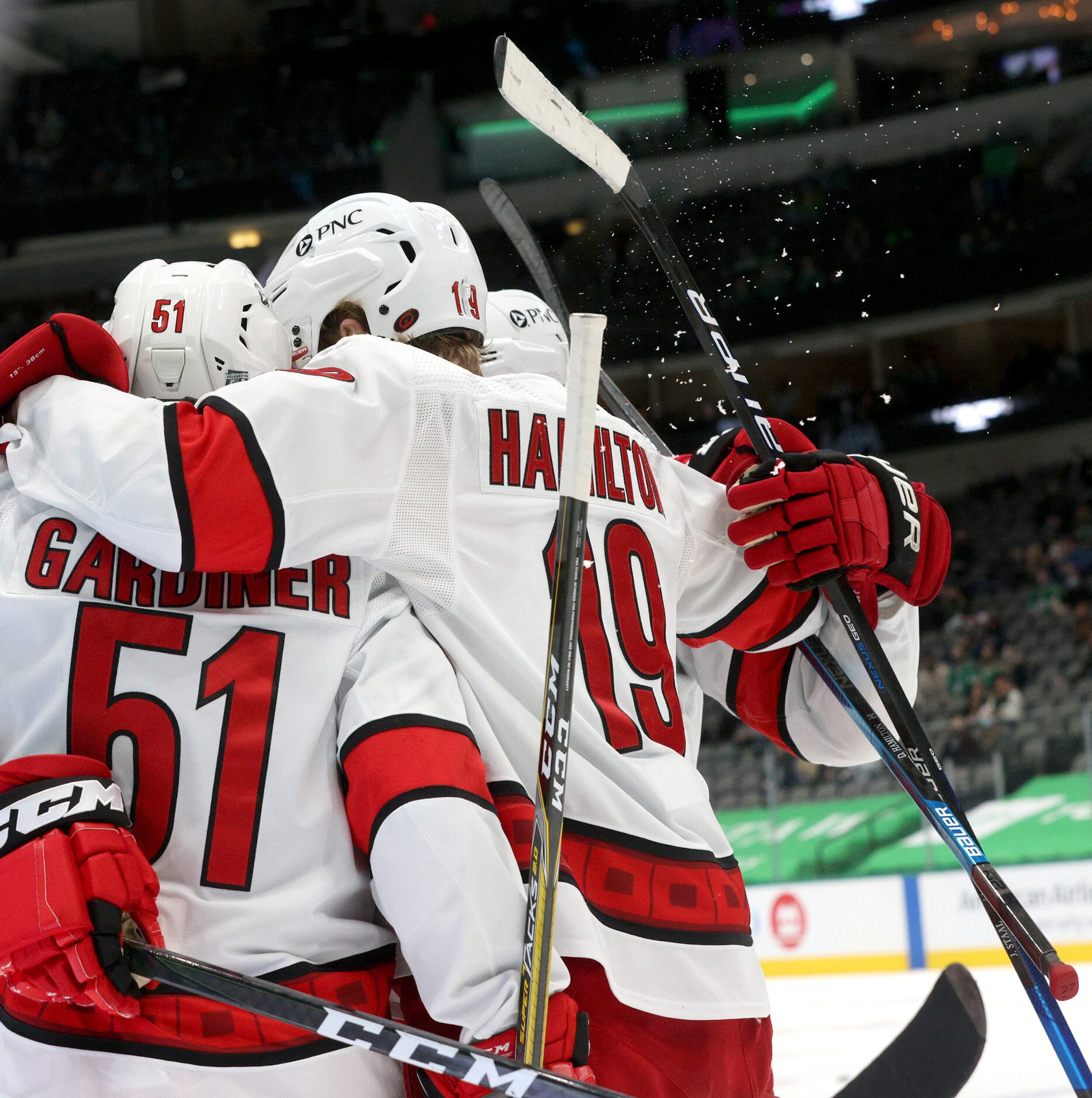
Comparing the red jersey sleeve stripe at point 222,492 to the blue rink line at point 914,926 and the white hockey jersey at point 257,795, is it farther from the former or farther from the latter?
the blue rink line at point 914,926

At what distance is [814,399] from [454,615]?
4.63 ft

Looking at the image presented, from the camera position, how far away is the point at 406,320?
1.76 metres

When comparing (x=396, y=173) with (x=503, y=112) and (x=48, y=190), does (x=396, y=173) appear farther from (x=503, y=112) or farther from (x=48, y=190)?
(x=503, y=112)

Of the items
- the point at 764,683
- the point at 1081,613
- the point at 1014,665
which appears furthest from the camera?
the point at 1081,613

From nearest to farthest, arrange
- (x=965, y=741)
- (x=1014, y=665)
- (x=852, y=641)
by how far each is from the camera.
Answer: (x=852, y=641), (x=965, y=741), (x=1014, y=665)

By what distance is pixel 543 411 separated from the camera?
154 centimetres

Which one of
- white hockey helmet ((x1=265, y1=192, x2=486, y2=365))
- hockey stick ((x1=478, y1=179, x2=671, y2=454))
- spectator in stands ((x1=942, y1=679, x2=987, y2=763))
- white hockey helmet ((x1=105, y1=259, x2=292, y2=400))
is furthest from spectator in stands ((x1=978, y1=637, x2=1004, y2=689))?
white hockey helmet ((x1=105, y1=259, x2=292, y2=400))

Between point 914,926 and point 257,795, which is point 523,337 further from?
point 914,926

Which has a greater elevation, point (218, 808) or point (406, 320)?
point (406, 320)

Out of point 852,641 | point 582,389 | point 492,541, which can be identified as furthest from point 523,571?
point 852,641

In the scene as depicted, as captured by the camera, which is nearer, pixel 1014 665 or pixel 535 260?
pixel 535 260

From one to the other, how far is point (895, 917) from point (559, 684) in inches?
211

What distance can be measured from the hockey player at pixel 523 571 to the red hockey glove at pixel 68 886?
247 mm

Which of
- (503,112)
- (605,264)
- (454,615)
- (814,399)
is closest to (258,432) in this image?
(454,615)
